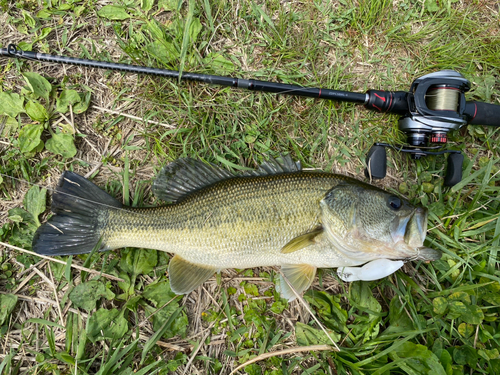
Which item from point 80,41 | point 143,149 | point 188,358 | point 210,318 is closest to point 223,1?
point 80,41

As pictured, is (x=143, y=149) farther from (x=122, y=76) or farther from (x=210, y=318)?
(x=210, y=318)

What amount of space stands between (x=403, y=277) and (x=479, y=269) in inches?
28.0

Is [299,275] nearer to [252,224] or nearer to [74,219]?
[252,224]

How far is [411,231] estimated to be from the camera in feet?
7.38

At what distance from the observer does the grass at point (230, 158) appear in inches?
104

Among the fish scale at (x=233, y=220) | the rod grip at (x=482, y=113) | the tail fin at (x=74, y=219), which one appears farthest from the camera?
the rod grip at (x=482, y=113)

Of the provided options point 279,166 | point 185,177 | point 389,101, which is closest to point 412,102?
point 389,101

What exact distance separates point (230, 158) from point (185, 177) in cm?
52

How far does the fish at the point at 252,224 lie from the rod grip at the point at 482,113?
1.21m

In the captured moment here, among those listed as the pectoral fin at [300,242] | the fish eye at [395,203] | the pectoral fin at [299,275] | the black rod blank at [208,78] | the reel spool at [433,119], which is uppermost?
the black rod blank at [208,78]

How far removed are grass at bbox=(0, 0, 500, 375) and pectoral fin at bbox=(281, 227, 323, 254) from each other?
0.62 metres

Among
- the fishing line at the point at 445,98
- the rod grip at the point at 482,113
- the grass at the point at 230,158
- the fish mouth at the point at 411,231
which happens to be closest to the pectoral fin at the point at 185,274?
the grass at the point at 230,158

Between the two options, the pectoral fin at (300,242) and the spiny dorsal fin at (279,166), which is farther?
the spiny dorsal fin at (279,166)

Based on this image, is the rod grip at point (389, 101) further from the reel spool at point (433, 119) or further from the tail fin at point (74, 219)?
the tail fin at point (74, 219)
